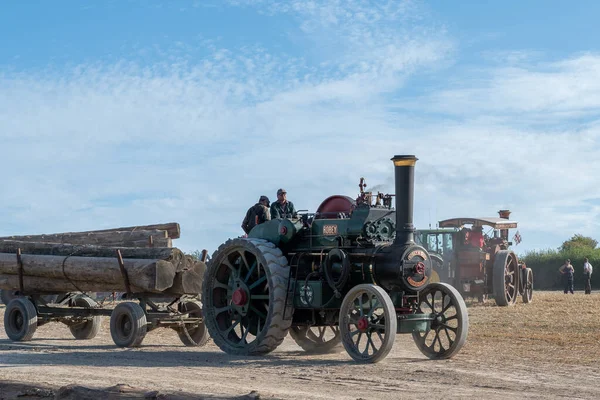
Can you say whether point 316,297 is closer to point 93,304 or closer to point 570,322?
point 93,304

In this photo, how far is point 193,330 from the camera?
14102mm

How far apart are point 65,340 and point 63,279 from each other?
1.29 meters

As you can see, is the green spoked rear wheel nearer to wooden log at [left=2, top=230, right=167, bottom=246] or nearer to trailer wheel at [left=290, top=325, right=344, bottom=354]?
trailer wheel at [left=290, top=325, right=344, bottom=354]

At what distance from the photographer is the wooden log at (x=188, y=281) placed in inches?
523

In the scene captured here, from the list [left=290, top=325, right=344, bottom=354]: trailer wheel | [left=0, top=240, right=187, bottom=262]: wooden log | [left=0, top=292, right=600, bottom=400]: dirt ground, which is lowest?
[left=0, top=292, right=600, bottom=400]: dirt ground

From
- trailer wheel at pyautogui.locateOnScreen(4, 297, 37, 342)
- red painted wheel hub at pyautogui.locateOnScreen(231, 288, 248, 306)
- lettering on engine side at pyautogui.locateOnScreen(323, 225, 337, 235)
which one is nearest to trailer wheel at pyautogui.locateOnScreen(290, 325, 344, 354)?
red painted wheel hub at pyautogui.locateOnScreen(231, 288, 248, 306)

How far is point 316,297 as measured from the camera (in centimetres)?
1126

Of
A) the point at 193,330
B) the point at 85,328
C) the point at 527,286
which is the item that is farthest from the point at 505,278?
the point at 85,328

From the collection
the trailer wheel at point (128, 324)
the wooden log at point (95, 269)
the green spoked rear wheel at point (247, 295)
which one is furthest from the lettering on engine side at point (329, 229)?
the trailer wheel at point (128, 324)

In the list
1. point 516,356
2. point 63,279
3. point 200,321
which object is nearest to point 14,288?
point 63,279

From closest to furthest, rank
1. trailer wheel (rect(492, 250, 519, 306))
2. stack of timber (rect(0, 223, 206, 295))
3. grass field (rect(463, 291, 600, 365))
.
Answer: grass field (rect(463, 291, 600, 365)) < stack of timber (rect(0, 223, 206, 295)) < trailer wheel (rect(492, 250, 519, 306))

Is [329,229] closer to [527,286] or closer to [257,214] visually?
[257,214]

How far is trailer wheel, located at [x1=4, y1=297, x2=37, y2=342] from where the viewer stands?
1412 cm

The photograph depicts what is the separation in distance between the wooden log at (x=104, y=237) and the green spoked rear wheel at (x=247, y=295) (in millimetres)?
4161
